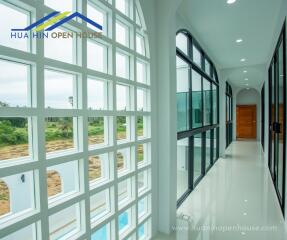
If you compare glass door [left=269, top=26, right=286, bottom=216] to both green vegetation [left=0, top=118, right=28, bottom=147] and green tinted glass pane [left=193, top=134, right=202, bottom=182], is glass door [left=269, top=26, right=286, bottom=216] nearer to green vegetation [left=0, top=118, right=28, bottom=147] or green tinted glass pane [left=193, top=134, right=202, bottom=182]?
green tinted glass pane [left=193, top=134, right=202, bottom=182]

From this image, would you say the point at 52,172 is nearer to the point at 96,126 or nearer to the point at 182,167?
the point at 96,126

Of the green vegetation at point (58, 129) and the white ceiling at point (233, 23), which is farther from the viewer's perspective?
the white ceiling at point (233, 23)

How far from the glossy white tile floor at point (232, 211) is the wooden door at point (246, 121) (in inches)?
369

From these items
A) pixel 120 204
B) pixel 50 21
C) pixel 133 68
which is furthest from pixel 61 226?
pixel 133 68

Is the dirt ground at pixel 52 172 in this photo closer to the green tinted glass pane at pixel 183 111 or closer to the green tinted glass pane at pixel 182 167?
the green tinted glass pane at pixel 183 111

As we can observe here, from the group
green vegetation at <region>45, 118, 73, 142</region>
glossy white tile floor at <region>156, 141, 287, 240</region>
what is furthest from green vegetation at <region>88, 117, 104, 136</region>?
glossy white tile floor at <region>156, 141, 287, 240</region>

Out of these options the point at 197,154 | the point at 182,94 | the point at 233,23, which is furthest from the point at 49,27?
the point at 197,154

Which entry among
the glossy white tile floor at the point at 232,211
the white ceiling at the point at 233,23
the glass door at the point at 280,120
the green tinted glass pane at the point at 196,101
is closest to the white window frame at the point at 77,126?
the glossy white tile floor at the point at 232,211

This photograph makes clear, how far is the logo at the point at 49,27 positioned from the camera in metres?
1.16

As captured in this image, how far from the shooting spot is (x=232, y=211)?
10.2ft

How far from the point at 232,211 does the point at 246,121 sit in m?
11.9

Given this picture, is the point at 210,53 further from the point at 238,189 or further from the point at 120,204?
the point at 120,204

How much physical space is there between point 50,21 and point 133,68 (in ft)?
3.16

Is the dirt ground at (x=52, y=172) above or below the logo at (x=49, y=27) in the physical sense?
below
